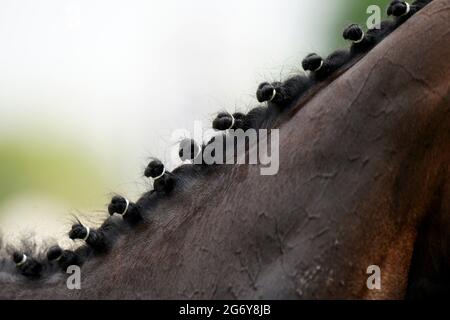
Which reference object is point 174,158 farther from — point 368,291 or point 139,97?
point 139,97

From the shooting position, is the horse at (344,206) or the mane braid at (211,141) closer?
the horse at (344,206)

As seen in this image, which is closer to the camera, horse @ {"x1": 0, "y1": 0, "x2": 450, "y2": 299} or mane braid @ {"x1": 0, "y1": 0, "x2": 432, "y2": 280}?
horse @ {"x1": 0, "y1": 0, "x2": 450, "y2": 299}

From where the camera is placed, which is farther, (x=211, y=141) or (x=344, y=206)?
(x=211, y=141)

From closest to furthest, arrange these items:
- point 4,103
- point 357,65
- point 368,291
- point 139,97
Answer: point 368,291
point 357,65
point 139,97
point 4,103

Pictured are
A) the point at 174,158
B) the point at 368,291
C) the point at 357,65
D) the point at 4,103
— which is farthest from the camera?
the point at 4,103

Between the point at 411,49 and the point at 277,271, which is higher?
the point at 411,49

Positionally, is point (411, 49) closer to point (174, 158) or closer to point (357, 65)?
point (357, 65)
